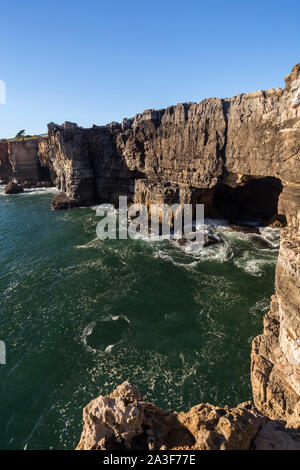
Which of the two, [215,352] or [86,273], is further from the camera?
[86,273]

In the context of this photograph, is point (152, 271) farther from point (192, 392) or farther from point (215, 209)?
point (215, 209)

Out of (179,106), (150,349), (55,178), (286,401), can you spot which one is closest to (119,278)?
(150,349)

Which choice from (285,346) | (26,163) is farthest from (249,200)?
(26,163)

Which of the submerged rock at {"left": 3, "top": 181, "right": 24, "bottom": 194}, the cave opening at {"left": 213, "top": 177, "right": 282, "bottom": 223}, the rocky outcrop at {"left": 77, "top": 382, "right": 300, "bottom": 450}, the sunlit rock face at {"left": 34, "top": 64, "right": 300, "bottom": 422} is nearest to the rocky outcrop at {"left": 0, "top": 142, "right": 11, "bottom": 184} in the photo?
the submerged rock at {"left": 3, "top": 181, "right": 24, "bottom": 194}

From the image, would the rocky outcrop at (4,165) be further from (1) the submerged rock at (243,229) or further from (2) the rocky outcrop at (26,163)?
(1) the submerged rock at (243,229)

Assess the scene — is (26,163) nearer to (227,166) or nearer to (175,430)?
(227,166)

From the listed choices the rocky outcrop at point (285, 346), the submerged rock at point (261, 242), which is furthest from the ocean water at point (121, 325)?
the rocky outcrop at point (285, 346)
